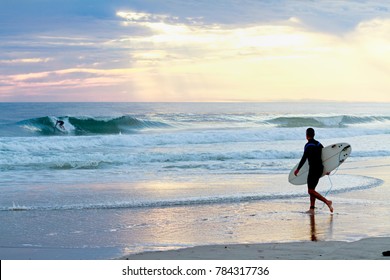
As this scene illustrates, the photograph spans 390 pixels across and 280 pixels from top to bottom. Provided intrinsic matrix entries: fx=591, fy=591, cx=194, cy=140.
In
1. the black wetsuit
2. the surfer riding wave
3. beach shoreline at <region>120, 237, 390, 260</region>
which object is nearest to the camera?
beach shoreline at <region>120, 237, 390, 260</region>

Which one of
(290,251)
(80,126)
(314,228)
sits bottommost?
(290,251)

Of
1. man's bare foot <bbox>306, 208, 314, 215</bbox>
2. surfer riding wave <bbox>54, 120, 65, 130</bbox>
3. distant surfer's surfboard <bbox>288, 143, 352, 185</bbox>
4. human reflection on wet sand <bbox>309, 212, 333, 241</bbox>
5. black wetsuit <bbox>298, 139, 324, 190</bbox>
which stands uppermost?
surfer riding wave <bbox>54, 120, 65, 130</bbox>

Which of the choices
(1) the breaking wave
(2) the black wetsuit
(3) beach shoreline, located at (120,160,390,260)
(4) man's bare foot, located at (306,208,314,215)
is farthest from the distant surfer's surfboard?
→ (1) the breaking wave

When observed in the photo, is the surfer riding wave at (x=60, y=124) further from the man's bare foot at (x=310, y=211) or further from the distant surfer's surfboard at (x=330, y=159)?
the man's bare foot at (x=310, y=211)

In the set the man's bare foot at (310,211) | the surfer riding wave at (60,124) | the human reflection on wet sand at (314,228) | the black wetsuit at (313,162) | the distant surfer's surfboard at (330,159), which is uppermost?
the surfer riding wave at (60,124)

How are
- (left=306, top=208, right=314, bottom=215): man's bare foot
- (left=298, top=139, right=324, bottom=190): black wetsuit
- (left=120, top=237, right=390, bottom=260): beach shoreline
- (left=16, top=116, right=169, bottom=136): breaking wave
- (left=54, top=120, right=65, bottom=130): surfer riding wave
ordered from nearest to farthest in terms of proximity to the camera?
(left=120, top=237, right=390, bottom=260): beach shoreline → (left=306, top=208, right=314, bottom=215): man's bare foot → (left=298, top=139, right=324, bottom=190): black wetsuit → (left=16, top=116, right=169, bottom=136): breaking wave → (left=54, top=120, right=65, bottom=130): surfer riding wave

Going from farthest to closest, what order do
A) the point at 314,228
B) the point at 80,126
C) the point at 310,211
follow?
the point at 80,126
the point at 310,211
the point at 314,228

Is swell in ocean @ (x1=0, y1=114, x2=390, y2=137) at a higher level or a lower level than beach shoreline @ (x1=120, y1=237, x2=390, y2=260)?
higher

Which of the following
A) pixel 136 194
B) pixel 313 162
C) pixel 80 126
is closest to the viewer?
pixel 313 162

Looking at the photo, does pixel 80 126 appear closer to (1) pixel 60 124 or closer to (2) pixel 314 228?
(1) pixel 60 124

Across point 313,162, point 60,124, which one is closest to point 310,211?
point 313,162

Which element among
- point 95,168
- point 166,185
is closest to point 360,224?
point 166,185

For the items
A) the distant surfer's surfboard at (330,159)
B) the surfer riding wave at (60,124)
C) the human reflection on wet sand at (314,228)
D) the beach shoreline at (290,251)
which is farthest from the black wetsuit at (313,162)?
the surfer riding wave at (60,124)

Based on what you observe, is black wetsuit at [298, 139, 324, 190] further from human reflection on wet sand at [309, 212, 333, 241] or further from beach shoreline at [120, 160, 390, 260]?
beach shoreline at [120, 160, 390, 260]
